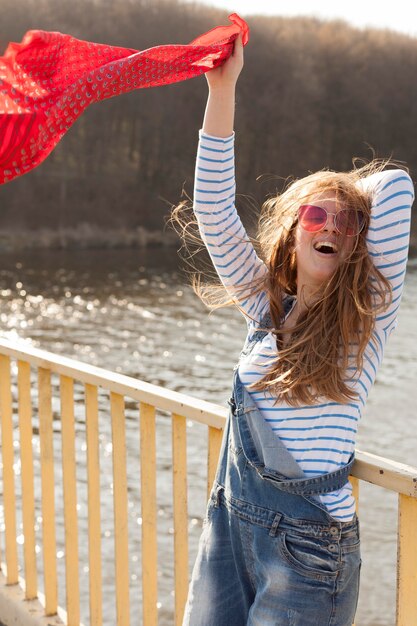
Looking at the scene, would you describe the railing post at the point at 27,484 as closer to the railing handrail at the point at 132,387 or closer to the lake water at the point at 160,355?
the railing handrail at the point at 132,387

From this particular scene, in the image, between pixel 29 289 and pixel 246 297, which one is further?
pixel 29 289

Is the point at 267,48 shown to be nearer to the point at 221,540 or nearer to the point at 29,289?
the point at 29,289

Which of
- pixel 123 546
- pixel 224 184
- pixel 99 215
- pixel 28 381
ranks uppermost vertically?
pixel 224 184

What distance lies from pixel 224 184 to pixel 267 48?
3793 cm

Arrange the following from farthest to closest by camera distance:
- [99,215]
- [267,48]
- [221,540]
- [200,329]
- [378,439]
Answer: [267,48] → [99,215] → [200,329] → [378,439] → [221,540]

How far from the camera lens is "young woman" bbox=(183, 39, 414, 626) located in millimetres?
1476

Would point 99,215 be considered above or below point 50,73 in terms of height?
below

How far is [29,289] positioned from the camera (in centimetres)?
1708

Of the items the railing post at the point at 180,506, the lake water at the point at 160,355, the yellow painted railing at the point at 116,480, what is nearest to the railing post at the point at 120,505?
the yellow painted railing at the point at 116,480

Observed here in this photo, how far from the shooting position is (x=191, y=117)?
111ft

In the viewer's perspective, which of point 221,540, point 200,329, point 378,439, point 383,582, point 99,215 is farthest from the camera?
point 99,215

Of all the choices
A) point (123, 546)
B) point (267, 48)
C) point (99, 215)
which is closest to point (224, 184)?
point (123, 546)

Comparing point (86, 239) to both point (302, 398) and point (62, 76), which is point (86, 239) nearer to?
point (62, 76)

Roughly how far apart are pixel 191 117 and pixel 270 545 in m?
33.5
